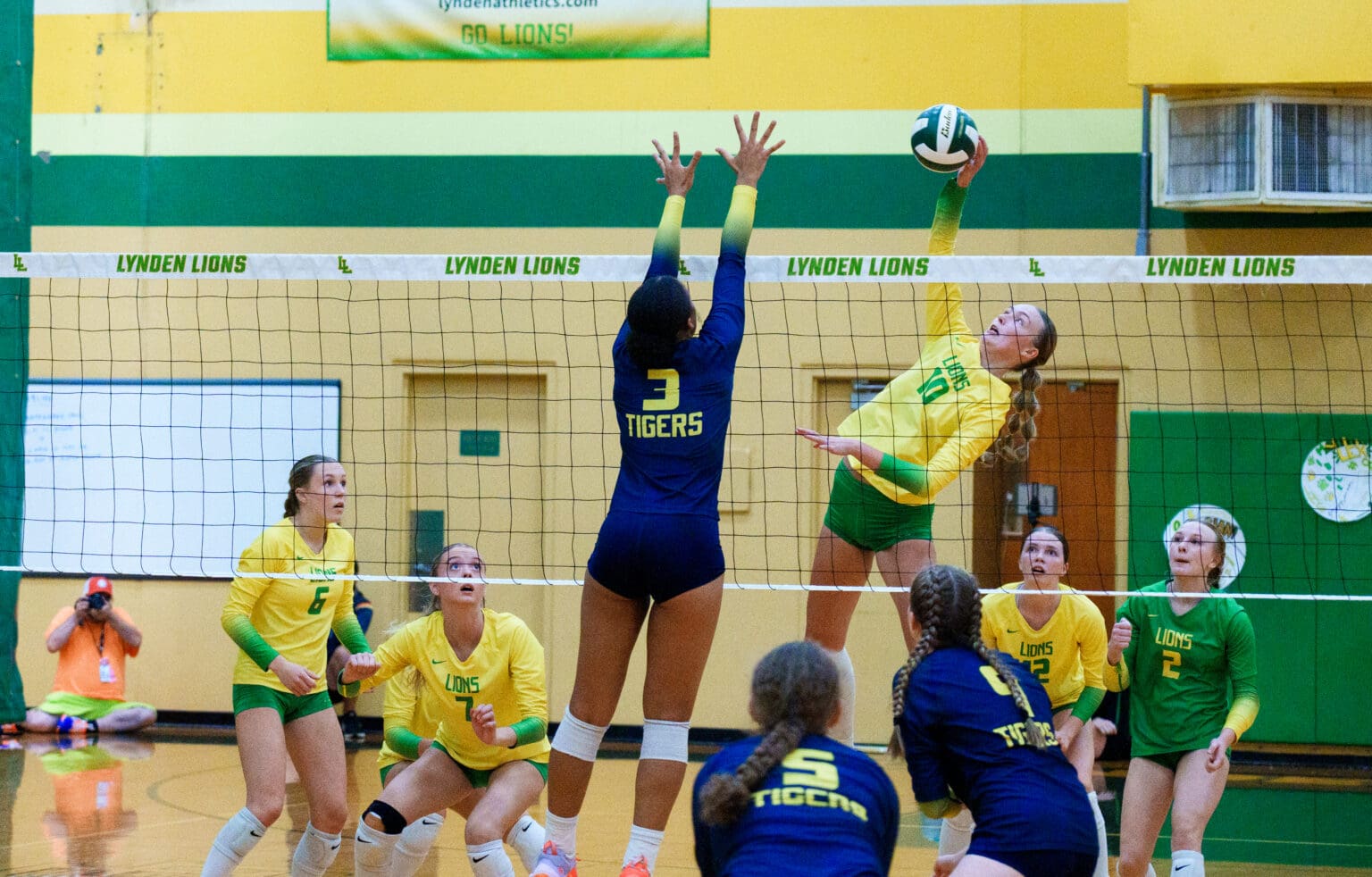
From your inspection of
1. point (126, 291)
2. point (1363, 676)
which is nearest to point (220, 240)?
point (126, 291)

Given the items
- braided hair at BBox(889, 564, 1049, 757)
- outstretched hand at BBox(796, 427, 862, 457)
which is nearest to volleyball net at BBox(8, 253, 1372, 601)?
outstretched hand at BBox(796, 427, 862, 457)

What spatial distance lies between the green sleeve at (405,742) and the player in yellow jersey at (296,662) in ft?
0.72

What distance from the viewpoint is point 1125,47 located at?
36.8ft

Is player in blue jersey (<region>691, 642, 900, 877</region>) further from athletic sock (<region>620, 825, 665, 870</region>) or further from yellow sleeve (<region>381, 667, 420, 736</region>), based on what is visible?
yellow sleeve (<region>381, 667, 420, 736</region>)

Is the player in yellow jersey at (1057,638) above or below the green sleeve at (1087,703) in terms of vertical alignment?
above

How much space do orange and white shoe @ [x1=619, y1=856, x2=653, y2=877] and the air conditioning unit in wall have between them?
288 inches

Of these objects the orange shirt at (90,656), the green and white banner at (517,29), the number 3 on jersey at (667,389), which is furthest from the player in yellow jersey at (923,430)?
the orange shirt at (90,656)

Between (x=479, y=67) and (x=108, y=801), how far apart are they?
597 centimetres

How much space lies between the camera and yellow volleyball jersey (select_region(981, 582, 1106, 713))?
6.24 metres

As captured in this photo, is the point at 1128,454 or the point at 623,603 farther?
the point at 1128,454

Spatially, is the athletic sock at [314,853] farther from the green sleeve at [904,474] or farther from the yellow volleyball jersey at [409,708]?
the green sleeve at [904,474]

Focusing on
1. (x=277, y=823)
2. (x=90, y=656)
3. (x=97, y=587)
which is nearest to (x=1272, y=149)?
(x=277, y=823)

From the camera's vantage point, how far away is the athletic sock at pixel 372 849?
5738 mm

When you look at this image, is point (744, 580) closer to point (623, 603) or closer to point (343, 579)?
point (343, 579)
